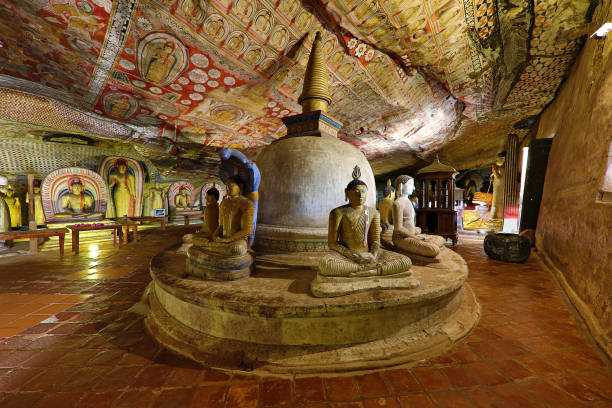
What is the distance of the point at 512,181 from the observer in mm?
10156

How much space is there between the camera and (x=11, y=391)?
156 centimetres

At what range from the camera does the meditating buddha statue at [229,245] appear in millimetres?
2502

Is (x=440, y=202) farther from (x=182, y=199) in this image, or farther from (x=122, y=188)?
(x=122, y=188)

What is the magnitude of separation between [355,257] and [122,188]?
1232cm

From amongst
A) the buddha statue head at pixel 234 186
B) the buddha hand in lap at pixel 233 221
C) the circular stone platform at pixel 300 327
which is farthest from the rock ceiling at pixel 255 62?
the circular stone platform at pixel 300 327

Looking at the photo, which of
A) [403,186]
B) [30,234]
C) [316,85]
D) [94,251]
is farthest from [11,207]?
[403,186]

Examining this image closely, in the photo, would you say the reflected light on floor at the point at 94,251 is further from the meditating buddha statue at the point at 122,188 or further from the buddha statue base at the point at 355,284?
the buddha statue base at the point at 355,284

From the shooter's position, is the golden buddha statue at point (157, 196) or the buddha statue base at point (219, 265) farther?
the golden buddha statue at point (157, 196)

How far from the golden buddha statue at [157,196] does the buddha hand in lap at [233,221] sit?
36.5 feet

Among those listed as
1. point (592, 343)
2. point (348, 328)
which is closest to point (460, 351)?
point (348, 328)

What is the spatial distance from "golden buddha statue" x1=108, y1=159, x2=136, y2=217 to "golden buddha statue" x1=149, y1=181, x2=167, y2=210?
0.94m

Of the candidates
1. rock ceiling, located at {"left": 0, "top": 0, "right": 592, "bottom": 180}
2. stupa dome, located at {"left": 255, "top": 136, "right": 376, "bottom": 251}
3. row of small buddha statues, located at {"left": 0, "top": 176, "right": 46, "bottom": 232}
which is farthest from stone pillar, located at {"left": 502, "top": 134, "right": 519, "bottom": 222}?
row of small buddha statues, located at {"left": 0, "top": 176, "right": 46, "bottom": 232}

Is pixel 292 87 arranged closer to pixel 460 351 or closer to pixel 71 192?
pixel 460 351

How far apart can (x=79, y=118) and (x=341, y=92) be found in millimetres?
8383
